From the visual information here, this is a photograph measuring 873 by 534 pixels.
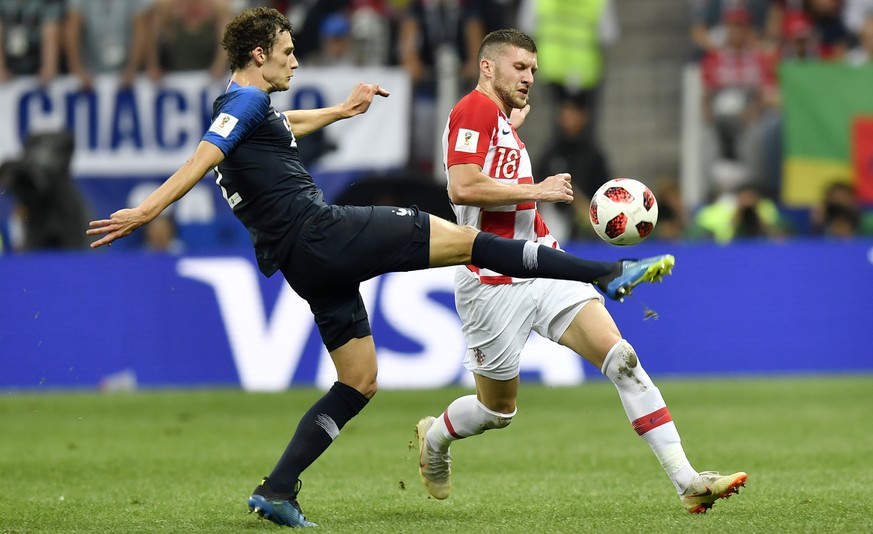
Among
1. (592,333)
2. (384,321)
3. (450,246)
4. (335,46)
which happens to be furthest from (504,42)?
(335,46)

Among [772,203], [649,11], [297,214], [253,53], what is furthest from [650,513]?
[649,11]

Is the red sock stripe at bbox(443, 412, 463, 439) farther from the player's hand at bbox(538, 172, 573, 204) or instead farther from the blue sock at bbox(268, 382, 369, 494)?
the player's hand at bbox(538, 172, 573, 204)

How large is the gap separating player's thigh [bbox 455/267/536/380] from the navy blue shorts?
28.2 inches

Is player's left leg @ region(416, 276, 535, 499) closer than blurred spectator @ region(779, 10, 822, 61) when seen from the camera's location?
Yes

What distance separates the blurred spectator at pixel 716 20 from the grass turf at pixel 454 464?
422cm

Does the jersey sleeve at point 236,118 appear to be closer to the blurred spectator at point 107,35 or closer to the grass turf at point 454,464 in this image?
the grass turf at point 454,464

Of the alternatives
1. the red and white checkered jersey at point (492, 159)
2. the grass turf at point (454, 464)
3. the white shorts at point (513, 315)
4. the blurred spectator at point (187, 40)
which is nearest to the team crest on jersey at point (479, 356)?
the white shorts at point (513, 315)

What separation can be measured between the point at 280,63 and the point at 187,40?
10.2 meters

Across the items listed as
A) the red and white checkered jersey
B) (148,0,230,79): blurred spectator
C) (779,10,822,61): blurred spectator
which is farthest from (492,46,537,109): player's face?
(779,10,822,61): blurred spectator

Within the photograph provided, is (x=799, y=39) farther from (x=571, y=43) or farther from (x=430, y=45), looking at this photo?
(x=430, y=45)

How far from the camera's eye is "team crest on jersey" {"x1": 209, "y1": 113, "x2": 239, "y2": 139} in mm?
6312

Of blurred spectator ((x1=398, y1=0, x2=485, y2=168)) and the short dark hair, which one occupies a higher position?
the short dark hair

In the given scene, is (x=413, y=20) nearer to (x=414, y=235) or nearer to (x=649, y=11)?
(x=649, y=11)

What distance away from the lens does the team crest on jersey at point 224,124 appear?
6312 mm
